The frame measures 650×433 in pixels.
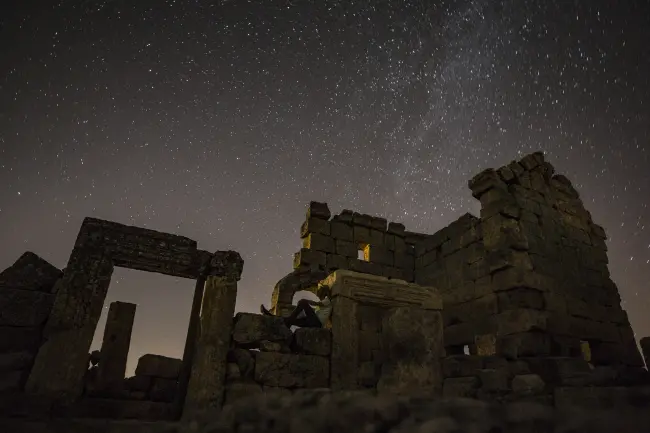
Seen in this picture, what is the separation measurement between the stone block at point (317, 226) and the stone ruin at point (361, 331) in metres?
2.80

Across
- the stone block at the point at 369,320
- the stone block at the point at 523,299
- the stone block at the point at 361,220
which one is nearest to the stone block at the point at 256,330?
the stone block at the point at 369,320

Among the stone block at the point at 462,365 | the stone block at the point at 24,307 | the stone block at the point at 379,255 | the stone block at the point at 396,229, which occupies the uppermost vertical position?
the stone block at the point at 396,229

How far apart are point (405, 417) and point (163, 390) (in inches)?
165

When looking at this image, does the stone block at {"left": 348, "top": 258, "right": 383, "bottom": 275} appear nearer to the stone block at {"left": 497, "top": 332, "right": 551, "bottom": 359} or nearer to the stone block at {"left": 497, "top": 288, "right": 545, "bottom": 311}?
the stone block at {"left": 497, "top": 288, "right": 545, "bottom": 311}

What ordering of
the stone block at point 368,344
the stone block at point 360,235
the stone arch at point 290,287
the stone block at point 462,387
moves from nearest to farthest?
1. the stone block at point 462,387
2. the stone block at point 368,344
3. the stone arch at point 290,287
4. the stone block at point 360,235

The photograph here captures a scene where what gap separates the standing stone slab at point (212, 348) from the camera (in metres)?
5.47

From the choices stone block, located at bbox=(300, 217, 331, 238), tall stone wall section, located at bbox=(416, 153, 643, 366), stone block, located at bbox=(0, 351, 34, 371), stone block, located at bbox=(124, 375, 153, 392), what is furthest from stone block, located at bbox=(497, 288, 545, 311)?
stone block, located at bbox=(0, 351, 34, 371)

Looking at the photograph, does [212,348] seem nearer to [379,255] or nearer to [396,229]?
[379,255]

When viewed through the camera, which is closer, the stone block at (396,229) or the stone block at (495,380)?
the stone block at (495,380)

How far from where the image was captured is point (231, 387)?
5719 mm

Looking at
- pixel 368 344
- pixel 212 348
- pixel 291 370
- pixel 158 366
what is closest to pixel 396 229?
pixel 368 344

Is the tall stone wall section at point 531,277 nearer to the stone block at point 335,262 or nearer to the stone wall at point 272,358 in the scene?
the stone block at point 335,262

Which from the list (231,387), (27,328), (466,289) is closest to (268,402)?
(231,387)

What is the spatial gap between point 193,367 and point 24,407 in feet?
6.37
